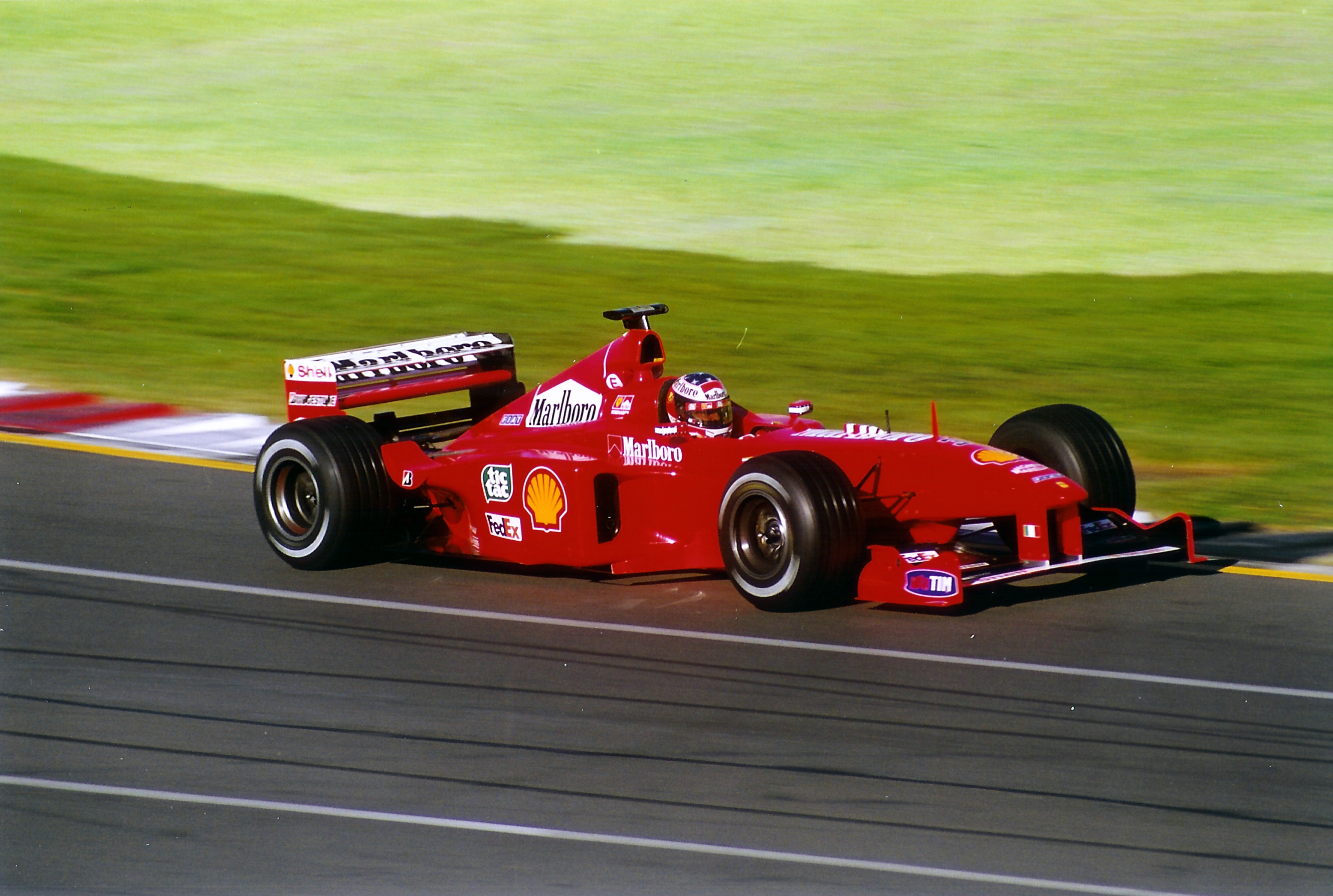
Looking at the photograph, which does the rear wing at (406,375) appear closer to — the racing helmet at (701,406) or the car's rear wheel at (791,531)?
the racing helmet at (701,406)

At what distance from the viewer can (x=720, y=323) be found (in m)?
18.2

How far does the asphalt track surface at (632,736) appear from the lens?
6.07 m

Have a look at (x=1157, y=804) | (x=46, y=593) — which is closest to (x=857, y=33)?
(x=46, y=593)

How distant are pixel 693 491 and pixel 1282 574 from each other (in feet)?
11.2

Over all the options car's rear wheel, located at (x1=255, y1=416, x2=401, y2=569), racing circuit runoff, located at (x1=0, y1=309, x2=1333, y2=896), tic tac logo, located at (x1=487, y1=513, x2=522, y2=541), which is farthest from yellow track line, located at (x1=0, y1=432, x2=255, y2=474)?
tic tac logo, located at (x1=487, y1=513, x2=522, y2=541)

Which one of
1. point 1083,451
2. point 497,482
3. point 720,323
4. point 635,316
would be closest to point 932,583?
A: point 1083,451

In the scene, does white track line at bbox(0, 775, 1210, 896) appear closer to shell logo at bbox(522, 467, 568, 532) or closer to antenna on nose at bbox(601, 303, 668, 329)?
shell logo at bbox(522, 467, 568, 532)

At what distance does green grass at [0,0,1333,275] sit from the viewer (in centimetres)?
2273

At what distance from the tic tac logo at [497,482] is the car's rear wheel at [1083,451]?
273 centimetres

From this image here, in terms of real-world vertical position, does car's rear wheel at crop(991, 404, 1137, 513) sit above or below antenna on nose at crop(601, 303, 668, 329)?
below

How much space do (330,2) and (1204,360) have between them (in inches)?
899

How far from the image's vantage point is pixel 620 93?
29562 millimetres

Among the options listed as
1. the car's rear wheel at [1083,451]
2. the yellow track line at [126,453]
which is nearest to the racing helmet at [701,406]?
the car's rear wheel at [1083,451]

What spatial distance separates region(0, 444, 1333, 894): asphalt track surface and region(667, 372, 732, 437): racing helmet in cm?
85
